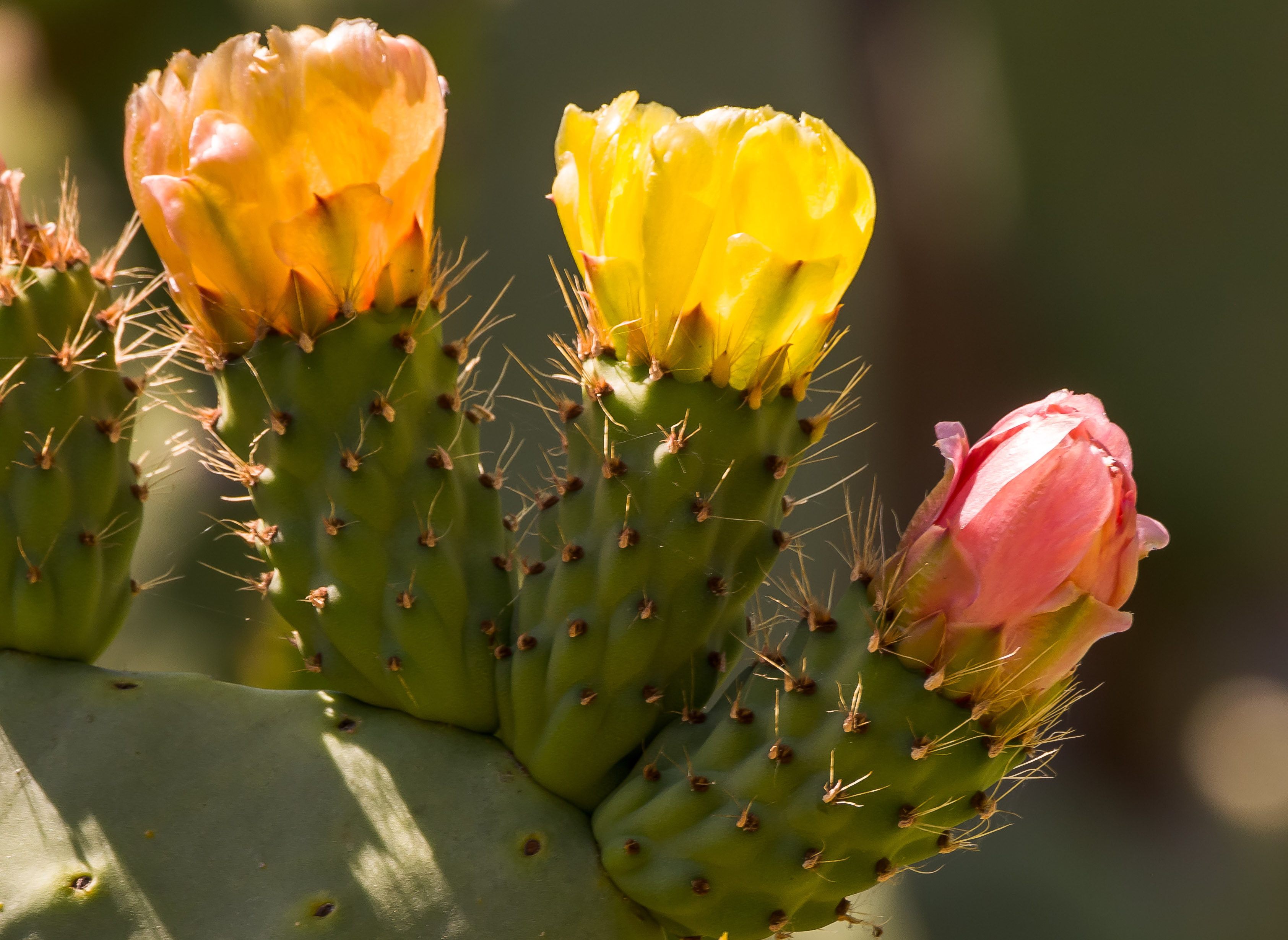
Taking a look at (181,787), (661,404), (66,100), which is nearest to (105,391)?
(181,787)

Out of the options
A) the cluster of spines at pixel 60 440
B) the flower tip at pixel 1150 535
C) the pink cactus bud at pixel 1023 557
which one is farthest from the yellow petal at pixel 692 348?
the cluster of spines at pixel 60 440

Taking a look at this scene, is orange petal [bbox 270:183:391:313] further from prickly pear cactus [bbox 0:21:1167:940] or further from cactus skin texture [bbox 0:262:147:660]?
cactus skin texture [bbox 0:262:147:660]

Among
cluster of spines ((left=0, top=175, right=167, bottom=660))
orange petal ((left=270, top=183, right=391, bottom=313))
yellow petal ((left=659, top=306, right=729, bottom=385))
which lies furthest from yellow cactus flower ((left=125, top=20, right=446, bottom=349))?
yellow petal ((left=659, top=306, right=729, bottom=385))

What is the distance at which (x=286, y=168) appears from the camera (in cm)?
73

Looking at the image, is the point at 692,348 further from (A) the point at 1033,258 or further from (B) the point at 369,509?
(A) the point at 1033,258

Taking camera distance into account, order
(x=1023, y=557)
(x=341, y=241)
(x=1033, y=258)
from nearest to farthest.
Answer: (x=1023, y=557) → (x=341, y=241) → (x=1033, y=258)

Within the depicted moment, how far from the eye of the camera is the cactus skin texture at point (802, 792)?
0.67 meters

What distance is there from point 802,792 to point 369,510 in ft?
1.20

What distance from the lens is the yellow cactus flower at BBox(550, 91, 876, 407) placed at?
2.26 ft

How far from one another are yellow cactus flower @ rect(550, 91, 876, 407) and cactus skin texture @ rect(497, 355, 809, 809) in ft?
0.10

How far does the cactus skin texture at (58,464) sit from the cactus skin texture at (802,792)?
0.45m

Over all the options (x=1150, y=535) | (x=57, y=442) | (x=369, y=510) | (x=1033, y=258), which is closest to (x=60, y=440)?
(x=57, y=442)

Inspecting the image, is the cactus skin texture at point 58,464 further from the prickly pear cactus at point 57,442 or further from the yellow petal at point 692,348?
the yellow petal at point 692,348

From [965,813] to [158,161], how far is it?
0.71 metres
